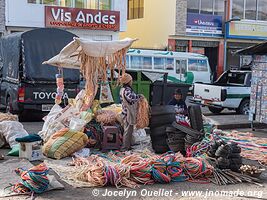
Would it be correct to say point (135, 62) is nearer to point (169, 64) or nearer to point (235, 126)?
point (169, 64)

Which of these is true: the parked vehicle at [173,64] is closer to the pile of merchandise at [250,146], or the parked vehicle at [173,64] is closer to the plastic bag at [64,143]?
the pile of merchandise at [250,146]

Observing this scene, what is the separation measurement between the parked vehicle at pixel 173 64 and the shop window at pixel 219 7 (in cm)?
734

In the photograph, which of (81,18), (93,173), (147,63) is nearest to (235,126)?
(93,173)

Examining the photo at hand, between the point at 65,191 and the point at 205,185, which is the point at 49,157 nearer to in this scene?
the point at 65,191

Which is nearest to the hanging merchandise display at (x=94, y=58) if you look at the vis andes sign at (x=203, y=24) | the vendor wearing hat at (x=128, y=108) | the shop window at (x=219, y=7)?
the vendor wearing hat at (x=128, y=108)

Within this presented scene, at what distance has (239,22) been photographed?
99.6 feet

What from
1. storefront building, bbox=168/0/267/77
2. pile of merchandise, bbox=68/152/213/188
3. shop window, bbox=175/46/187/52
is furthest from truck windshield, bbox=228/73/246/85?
shop window, bbox=175/46/187/52

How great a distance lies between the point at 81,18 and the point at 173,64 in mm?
5590

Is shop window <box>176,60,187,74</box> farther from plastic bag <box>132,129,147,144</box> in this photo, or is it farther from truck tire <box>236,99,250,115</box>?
plastic bag <box>132,129,147,144</box>

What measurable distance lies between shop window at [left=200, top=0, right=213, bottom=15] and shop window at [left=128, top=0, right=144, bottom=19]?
4.48m

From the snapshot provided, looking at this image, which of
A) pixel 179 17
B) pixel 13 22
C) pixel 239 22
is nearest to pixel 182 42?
pixel 179 17

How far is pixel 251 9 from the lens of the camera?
3145cm

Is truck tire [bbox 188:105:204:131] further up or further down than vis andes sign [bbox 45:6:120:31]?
further down

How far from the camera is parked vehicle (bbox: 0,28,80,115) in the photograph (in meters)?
12.0
